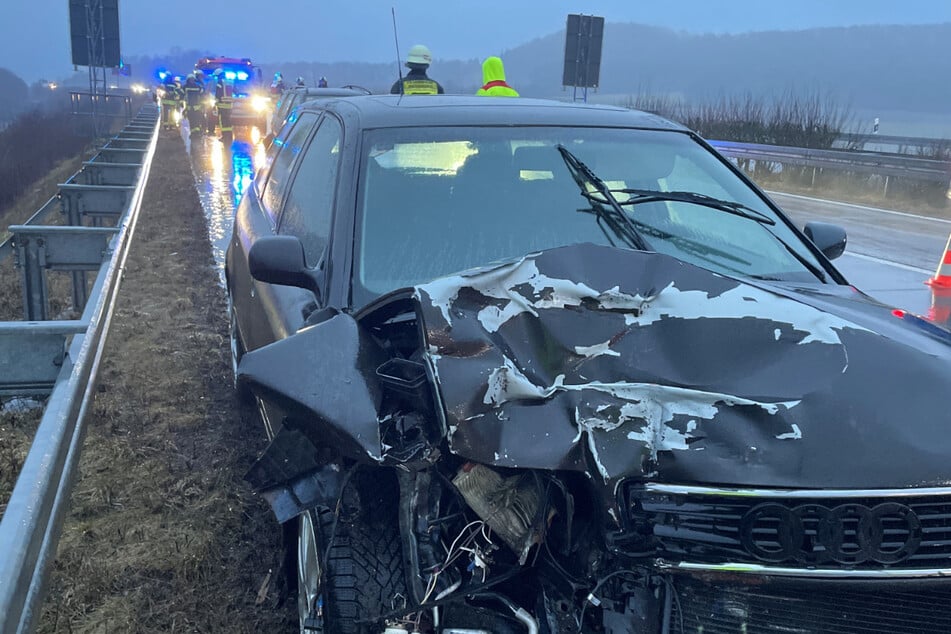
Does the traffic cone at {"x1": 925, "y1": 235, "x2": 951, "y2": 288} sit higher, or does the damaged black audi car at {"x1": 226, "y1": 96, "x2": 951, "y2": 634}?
the damaged black audi car at {"x1": 226, "y1": 96, "x2": 951, "y2": 634}

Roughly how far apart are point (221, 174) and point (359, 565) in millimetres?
17158

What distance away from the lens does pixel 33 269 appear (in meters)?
5.21

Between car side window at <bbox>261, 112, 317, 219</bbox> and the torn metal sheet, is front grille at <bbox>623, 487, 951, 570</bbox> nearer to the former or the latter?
the torn metal sheet

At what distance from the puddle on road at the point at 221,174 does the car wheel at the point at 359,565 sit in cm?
397

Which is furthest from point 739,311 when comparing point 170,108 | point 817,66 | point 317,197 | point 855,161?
point 817,66

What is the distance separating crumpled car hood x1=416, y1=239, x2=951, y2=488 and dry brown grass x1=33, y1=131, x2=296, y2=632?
4.84 ft

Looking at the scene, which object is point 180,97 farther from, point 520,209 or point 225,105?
point 520,209

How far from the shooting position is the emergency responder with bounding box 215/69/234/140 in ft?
86.1

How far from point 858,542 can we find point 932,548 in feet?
0.60

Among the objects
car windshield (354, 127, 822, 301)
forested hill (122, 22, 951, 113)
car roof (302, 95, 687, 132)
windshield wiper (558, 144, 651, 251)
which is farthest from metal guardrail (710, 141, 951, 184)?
forested hill (122, 22, 951, 113)

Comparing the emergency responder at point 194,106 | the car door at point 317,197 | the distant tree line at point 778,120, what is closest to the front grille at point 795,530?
the car door at point 317,197

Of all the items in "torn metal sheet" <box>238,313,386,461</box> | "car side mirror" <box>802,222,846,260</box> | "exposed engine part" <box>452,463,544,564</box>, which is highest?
"car side mirror" <box>802,222,846,260</box>

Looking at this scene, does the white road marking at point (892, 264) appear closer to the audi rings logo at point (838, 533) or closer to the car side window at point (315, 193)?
the car side window at point (315, 193)

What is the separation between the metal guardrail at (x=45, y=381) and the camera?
189cm
